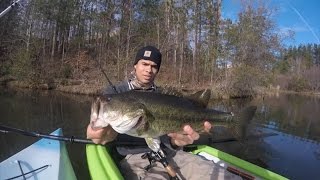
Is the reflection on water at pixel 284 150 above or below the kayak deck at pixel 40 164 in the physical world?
below

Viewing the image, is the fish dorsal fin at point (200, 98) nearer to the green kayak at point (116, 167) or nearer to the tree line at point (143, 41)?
the green kayak at point (116, 167)

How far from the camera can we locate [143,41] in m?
31.1

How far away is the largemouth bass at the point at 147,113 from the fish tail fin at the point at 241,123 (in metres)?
0.27

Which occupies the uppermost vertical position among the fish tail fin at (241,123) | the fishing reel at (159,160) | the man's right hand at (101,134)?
the fish tail fin at (241,123)

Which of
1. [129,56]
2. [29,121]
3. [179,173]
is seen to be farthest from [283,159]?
[129,56]

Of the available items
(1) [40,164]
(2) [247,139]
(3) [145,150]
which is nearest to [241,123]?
(3) [145,150]

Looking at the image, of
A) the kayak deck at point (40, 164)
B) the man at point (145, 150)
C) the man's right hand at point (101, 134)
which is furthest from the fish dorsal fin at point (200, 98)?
Result: the kayak deck at point (40, 164)

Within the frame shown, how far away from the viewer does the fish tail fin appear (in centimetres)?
292

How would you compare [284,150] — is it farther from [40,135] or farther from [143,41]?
[143,41]

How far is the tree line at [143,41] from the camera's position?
27.2m

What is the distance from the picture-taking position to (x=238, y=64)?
2788 cm

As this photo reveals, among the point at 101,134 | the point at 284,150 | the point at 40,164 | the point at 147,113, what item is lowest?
the point at 284,150

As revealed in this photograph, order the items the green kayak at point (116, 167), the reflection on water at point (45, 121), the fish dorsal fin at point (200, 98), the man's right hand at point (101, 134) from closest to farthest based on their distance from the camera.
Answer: the fish dorsal fin at point (200, 98), the man's right hand at point (101, 134), the green kayak at point (116, 167), the reflection on water at point (45, 121)

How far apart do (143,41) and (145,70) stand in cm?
2767
